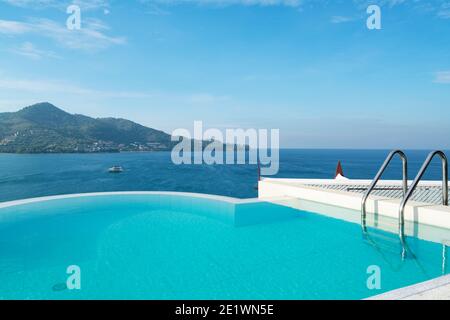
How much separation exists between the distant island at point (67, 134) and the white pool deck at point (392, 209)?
7922 cm

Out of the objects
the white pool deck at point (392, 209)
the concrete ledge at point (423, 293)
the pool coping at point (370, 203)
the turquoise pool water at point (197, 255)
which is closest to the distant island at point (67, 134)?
the turquoise pool water at point (197, 255)

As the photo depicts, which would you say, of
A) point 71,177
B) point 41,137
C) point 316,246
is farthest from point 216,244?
point 41,137

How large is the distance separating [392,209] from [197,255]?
3433mm

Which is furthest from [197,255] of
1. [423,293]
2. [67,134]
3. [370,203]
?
[67,134]

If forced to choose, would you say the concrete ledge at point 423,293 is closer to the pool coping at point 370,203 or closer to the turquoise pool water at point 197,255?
the turquoise pool water at point 197,255

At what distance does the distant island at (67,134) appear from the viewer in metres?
71.6

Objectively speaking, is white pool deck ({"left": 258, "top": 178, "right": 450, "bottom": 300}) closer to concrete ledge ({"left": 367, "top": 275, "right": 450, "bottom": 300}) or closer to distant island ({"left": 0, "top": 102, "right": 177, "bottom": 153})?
concrete ledge ({"left": 367, "top": 275, "right": 450, "bottom": 300})

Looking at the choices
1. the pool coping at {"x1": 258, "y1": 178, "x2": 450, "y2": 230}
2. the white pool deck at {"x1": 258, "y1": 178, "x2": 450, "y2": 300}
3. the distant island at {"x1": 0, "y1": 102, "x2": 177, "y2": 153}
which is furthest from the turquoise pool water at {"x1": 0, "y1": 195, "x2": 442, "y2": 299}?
the distant island at {"x1": 0, "y1": 102, "x2": 177, "y2": 153}

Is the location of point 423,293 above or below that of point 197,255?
above

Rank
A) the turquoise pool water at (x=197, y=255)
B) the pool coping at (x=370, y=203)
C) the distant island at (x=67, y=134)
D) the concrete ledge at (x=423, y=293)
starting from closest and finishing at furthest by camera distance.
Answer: the concrete ledge at (x=423, y=293) < the turquoise pool water at (x=197, y=255) < the pool coping at (x=370, y=203) < the distant island at (x=67, y=134)

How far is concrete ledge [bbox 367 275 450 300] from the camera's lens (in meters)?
1.81

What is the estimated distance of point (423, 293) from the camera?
1872 mm

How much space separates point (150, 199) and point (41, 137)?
8101 centimetres

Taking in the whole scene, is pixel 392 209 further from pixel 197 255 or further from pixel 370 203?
pixel 197 255
